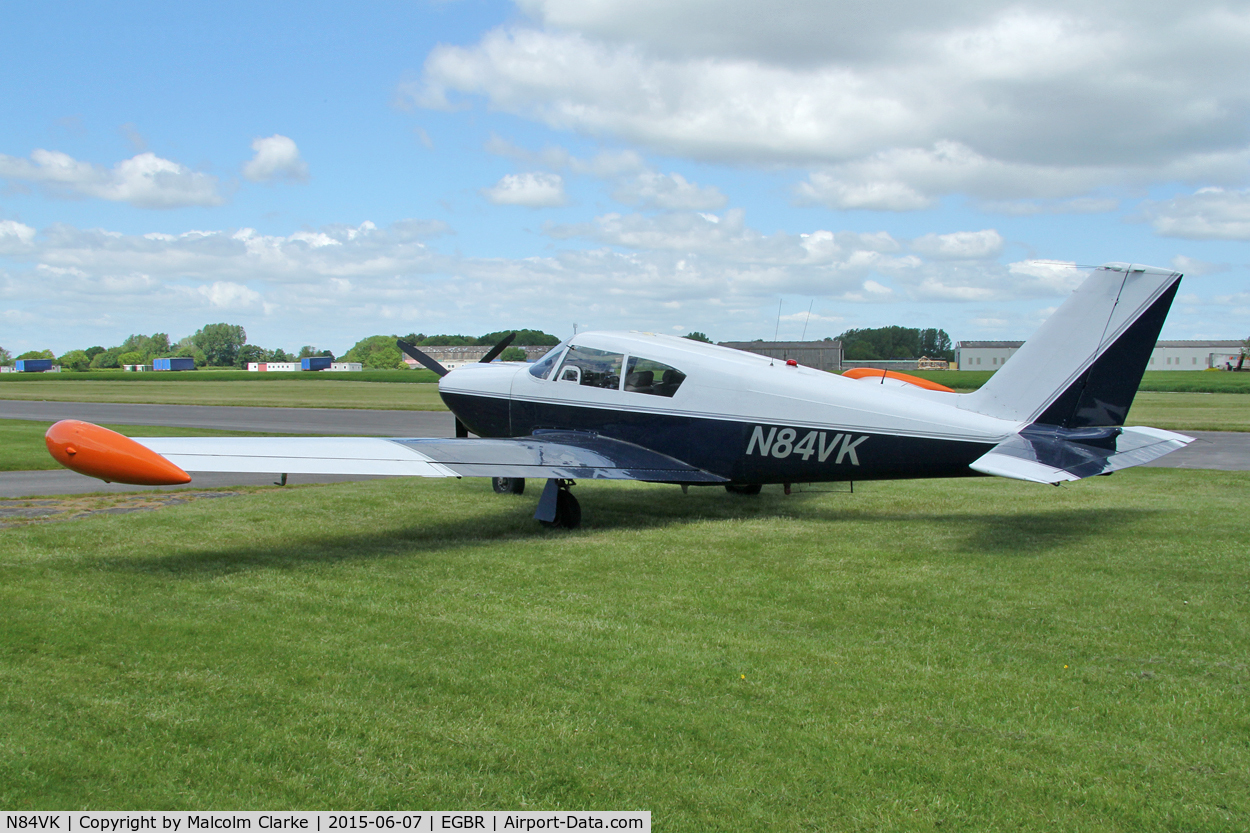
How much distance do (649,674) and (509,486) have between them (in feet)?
25.5

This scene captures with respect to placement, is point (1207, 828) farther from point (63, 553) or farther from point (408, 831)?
point (63, 553)

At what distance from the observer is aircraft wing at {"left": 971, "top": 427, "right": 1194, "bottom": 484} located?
773 centimetres

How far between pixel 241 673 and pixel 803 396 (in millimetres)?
6410

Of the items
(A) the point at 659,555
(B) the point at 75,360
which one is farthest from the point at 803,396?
(B) the point at 75,360

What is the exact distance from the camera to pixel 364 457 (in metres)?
8.50

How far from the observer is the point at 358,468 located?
817 centimetres

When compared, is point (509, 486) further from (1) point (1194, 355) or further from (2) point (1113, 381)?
(1) point (1194, 355)

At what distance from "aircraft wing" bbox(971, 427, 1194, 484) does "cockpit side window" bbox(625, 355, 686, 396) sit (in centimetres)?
343

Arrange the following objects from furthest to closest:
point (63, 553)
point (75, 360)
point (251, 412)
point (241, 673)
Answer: point (75, 360) → point (251, 412) → point (63, 553) → point (241, 673)

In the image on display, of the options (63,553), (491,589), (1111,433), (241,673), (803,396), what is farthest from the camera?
(803,396)

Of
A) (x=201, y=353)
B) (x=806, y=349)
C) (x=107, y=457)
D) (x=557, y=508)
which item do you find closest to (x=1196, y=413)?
(x=806, y=349)

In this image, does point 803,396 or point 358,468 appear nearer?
point 358,468
